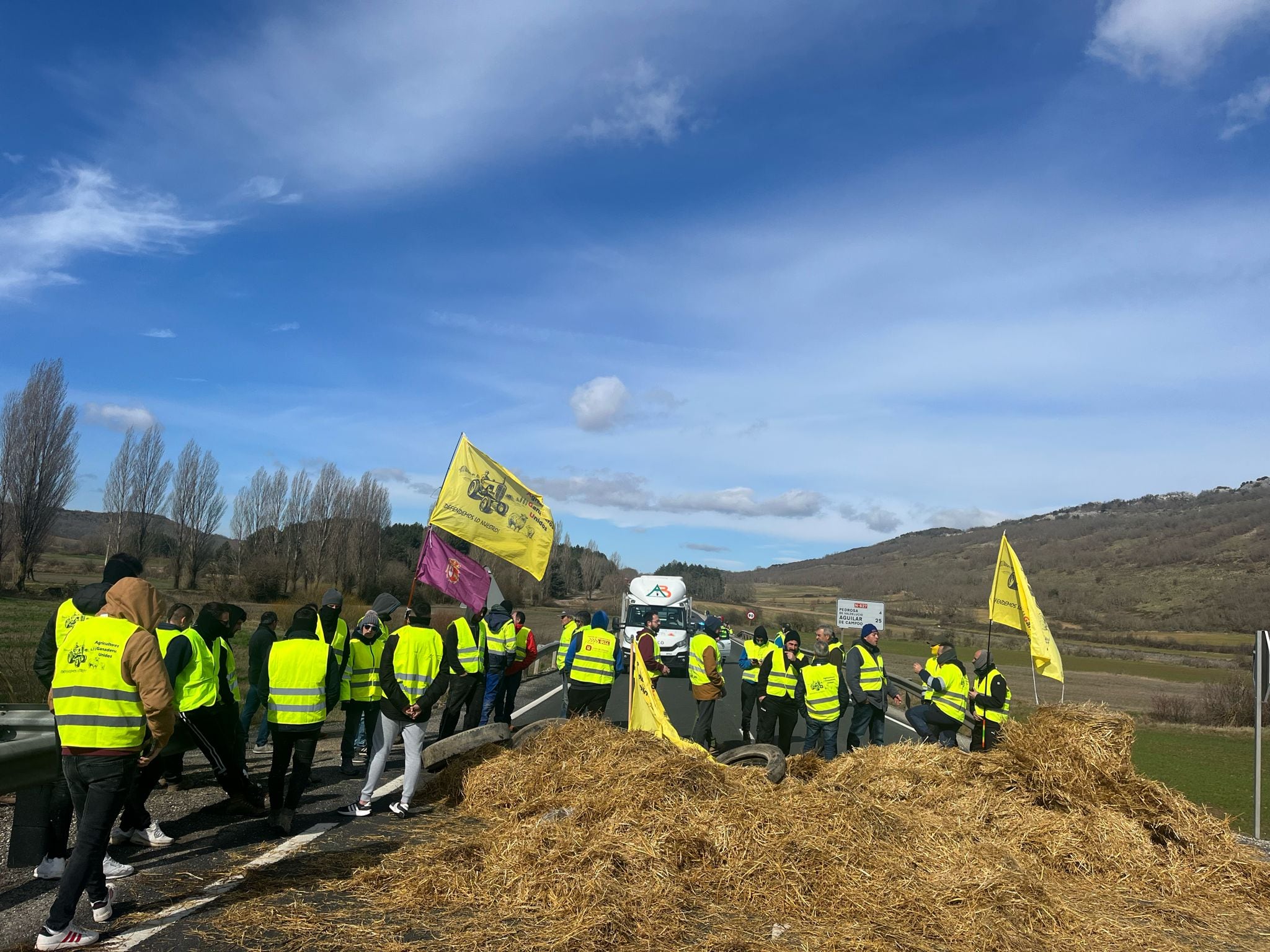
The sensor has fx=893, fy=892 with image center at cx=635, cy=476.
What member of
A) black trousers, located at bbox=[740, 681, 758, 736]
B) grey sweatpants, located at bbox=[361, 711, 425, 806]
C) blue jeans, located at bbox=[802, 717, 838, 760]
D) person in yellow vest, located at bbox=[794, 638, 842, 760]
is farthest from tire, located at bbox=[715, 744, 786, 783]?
black trousers, located at bbox=[740, 681, 758, 736]

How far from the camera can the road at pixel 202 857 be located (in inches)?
201

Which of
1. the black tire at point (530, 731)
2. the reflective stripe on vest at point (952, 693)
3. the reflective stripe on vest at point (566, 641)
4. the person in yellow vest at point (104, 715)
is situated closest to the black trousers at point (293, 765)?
the person in yellow vest at point (104, 715)

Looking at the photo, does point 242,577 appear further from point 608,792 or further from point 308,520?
point 608,792

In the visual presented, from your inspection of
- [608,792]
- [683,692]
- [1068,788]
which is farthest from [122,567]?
[683,692]

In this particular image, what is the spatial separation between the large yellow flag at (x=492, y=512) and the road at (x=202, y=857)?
10.4ft

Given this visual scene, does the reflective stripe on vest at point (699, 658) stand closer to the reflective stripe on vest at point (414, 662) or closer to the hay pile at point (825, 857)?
the hay pile at point (825, 857)

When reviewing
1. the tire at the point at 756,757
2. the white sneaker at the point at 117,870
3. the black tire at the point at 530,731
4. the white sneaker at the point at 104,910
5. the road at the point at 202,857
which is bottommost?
the road at the point at 202,857

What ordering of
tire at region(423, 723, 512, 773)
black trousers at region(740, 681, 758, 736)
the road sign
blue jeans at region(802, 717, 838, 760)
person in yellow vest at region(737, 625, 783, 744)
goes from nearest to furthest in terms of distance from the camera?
tire at region(423, 723, 512, 773) → blue jeans at region(802, 717, 838, 760) → person in yellow vest at region(737, 625, 783, 744) → black trousers at region(740, 681, 758, 736) → the road sign

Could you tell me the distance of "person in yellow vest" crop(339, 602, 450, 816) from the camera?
8.10 metres

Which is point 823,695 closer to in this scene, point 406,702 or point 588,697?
point 588,697

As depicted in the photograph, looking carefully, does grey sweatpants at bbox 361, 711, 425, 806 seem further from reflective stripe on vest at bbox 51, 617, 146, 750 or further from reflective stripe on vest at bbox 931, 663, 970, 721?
reflective stripe on vest at bbox 931, 663, 970, 721

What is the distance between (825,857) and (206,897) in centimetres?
420

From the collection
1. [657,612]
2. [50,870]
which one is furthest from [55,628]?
[657,612]

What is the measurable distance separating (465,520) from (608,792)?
222 inches
